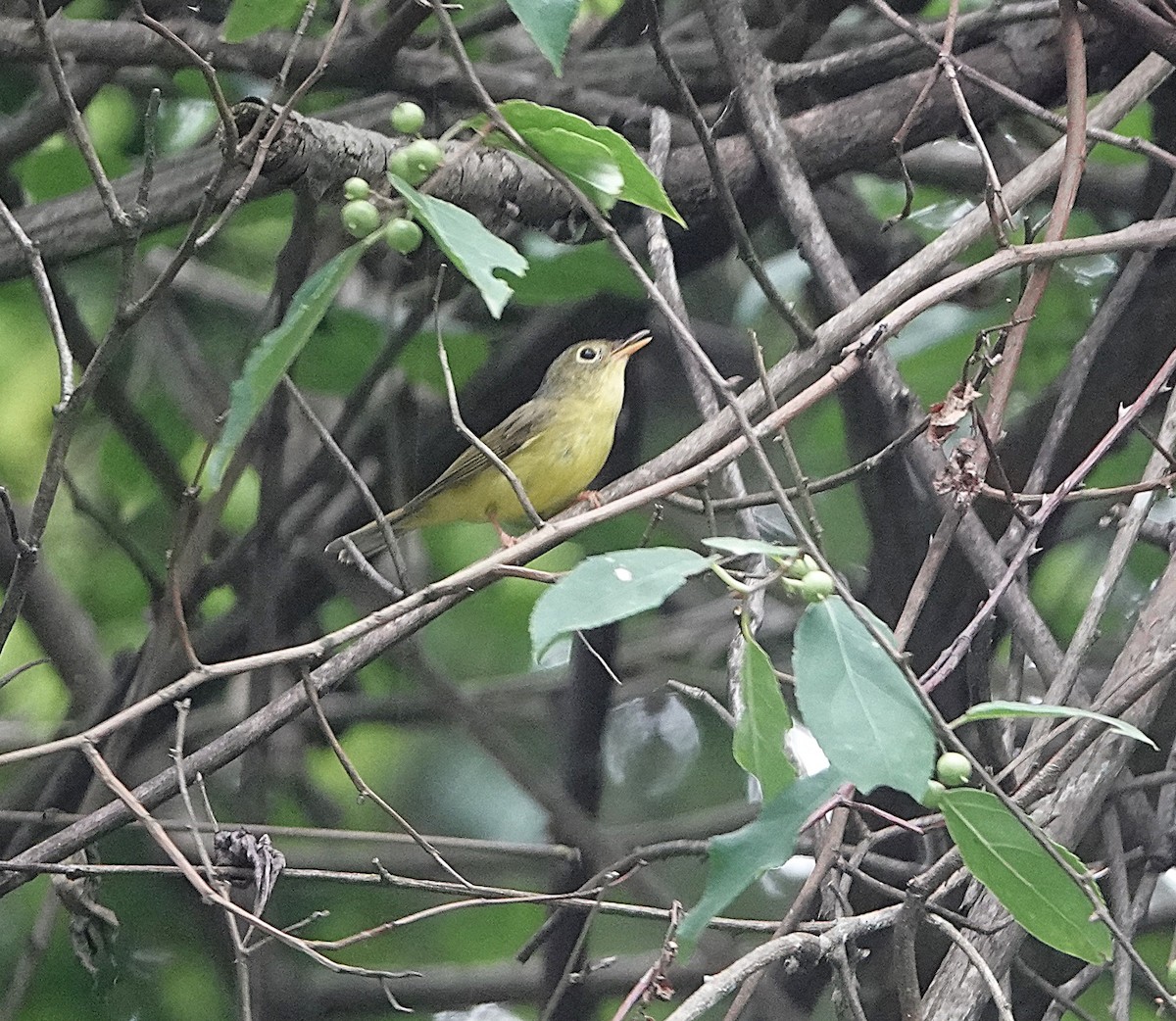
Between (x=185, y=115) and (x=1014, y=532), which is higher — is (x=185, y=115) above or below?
above

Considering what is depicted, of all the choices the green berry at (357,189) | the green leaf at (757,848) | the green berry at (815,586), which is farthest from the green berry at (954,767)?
the green berry at (357,189)

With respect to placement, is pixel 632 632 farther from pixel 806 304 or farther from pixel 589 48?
pixel 589 48

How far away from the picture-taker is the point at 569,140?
157cm

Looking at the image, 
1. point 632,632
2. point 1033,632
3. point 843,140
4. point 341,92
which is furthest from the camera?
point 632,632

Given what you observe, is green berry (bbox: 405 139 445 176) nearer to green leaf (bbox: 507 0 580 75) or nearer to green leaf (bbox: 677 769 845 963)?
green leaf (bbox: 507 0 580 75)

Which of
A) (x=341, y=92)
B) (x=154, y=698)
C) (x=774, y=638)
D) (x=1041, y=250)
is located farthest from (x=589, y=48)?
(x=154, y=698)

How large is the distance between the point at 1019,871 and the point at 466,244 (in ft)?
2.72

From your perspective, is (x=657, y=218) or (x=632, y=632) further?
(x=632, y=632)

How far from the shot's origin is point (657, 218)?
8.84ft

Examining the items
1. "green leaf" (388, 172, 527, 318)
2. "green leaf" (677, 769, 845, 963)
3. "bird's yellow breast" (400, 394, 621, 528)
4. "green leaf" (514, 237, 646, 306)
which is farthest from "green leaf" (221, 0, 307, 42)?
"bird's yellow breast" (400, 394, 621, 528)

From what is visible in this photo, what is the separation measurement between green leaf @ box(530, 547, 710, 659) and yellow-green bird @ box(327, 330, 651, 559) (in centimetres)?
239

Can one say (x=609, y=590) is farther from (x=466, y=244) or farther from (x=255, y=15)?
(x=255, y=15)

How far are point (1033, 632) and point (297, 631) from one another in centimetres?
192

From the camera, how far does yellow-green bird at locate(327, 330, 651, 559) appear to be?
4.00 m
